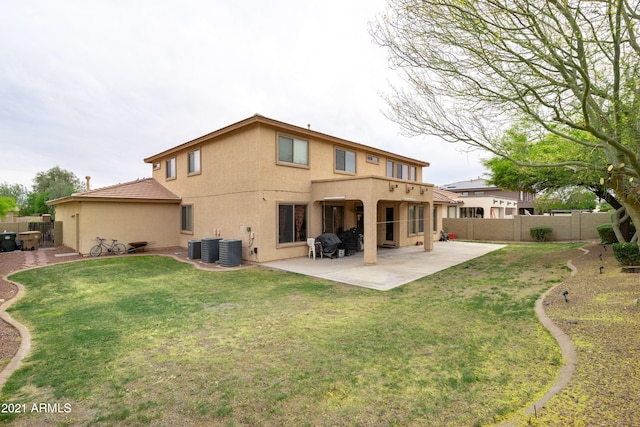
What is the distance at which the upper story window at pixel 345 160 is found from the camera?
15.0 metres

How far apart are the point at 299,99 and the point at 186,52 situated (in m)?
5.94

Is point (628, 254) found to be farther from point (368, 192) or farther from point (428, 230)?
point (428, 230)

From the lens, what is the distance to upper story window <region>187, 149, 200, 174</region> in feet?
50.2

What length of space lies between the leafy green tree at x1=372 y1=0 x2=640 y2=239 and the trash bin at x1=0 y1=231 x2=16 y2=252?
1882 cm

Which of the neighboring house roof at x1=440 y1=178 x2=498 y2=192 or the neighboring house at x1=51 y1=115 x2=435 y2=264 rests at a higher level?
the neighboring house roof at x1=440 y1=178 x2=498 y2=192

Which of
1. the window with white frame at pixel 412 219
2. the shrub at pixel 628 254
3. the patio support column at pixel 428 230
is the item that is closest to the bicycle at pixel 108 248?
the patio support column at pixel 428 230

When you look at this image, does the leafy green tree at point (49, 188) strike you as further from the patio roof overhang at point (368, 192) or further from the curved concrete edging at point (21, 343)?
the curved concrete edging at point (21, 343)

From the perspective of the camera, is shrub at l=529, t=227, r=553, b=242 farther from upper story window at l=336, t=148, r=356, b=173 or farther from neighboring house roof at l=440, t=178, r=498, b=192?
neighboring house roof at l=440, t=178, r=498, b=192

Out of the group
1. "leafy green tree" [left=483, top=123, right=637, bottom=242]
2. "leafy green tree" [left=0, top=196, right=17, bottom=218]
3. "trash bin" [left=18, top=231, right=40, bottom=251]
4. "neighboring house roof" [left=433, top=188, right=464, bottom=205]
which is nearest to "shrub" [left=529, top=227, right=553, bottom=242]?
"leafy green tree" [left=483, top=123, right=637, bottom=242]

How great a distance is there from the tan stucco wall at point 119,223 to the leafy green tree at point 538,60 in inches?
565

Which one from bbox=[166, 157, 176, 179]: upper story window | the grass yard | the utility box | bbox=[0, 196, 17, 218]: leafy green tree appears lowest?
the grass yard

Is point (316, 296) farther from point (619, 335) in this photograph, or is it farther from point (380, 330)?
point (619, 335)

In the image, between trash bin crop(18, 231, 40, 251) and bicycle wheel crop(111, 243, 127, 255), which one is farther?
trash bin crop(18, 231, 40, 251)

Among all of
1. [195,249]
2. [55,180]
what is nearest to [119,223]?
[195,249]
